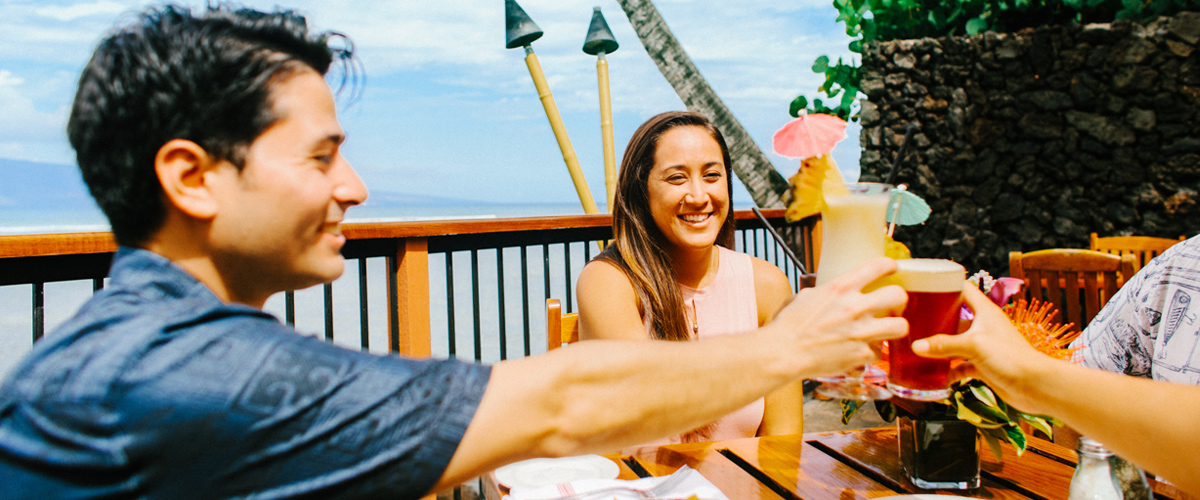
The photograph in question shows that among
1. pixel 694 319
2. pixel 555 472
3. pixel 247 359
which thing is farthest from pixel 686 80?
pixel 247 359

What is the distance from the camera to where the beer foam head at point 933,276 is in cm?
95

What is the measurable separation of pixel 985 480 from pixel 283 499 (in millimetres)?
1247

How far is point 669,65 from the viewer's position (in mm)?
6230

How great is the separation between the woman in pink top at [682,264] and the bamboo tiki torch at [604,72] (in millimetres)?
2494

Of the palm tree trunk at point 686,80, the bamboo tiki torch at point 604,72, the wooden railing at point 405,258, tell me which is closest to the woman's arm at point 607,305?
the wooden railing at point 405,258

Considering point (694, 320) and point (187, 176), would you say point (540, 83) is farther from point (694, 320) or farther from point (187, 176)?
point (187, 176)

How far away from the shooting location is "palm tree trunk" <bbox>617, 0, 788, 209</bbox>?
6.21m

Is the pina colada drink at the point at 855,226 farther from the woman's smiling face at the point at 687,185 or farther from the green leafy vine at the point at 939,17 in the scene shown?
the green leafy vine at the point at 939,17

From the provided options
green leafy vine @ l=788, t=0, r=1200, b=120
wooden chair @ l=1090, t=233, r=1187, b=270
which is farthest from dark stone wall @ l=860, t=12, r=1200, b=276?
wooden chair @ l=1090, t=233, r=1187, b=270

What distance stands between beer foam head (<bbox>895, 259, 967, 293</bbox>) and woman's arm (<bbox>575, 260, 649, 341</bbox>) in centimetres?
97

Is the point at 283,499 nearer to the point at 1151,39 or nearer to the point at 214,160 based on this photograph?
the point at 214,160

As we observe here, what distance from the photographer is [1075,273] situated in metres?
3.33

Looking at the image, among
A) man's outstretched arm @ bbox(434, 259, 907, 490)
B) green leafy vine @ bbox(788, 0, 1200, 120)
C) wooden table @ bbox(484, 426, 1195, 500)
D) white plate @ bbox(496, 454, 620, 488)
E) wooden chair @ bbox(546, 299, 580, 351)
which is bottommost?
wooden table @ bbox(484, 426, 1195, 500)

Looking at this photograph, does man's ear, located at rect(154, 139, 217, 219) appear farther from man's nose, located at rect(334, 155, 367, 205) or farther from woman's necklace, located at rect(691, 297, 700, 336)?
woman's necklace, located at rect(691, 297, 700, 336)
